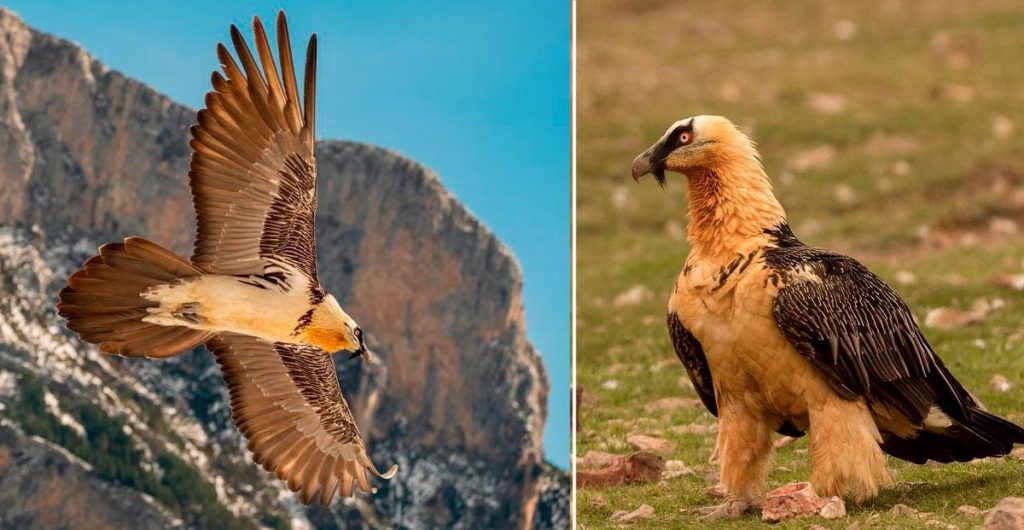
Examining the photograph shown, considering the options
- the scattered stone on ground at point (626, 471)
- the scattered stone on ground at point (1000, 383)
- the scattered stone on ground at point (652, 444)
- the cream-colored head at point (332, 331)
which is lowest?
the scattered stone on ground at point (626, 471)

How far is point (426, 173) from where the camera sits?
51.8ft

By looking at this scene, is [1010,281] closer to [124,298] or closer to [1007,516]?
[1007,516]

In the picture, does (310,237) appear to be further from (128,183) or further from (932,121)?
(932,121)

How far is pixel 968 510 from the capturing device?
11.4 metres

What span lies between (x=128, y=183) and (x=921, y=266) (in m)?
9.98

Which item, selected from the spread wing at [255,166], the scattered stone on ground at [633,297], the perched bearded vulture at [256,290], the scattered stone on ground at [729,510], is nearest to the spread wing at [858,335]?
the scattered stone on ground at [729,510]

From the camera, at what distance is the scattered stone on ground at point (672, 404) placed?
604 inches

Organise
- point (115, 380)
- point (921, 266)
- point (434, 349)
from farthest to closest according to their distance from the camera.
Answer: point (921, 266) → point (434, 349) → point (115, 380)

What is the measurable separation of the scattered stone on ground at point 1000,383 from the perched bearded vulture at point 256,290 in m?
5.72

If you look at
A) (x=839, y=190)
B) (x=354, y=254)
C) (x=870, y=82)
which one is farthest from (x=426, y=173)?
(x=870, y=82)

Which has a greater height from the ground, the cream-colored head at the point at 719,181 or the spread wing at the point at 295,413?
the cream-colored head at the point at 719,181

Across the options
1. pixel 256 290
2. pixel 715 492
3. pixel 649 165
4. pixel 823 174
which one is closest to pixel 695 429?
pixel 715 492

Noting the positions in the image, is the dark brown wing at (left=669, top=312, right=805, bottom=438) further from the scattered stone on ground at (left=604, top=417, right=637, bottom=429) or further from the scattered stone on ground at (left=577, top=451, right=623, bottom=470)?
the scattered stone on ground at (left=604, top=417, right=637, bottom=429)

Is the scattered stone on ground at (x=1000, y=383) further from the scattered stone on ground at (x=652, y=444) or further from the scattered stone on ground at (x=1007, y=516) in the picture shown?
the scattered stone on ground at (x=1007, y=516)
